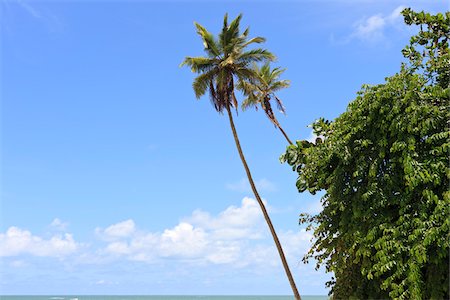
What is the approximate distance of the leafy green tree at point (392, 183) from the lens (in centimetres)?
1238

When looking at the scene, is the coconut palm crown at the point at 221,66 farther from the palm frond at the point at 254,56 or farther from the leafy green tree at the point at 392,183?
Answer: the leafy green tree at the point at 392,183

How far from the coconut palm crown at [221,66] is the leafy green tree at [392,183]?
5987 millimetres

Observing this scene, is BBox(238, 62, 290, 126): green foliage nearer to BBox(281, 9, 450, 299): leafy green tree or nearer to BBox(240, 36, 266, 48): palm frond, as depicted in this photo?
BBox(240, 36, 266, 48): palm frond

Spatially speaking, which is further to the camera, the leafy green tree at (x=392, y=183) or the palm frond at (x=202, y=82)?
the palm frond at (x=202, y=82)

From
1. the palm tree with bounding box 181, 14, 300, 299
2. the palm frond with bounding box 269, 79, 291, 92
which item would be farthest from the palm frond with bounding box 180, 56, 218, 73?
the palm frond with bounding box 269, 79, 291, 92

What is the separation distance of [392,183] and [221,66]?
9295mm

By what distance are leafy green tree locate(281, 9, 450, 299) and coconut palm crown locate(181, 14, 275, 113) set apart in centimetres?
599

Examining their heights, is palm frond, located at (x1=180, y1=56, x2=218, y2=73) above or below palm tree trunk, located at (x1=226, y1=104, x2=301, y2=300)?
above

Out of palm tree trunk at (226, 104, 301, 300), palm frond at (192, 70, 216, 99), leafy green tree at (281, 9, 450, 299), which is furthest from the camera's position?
palm frond at (192, 70, 216, 99)

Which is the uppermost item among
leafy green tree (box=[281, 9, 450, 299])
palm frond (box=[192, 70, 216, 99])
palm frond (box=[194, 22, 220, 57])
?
palm frond (box=[194, 22, 220, 57])

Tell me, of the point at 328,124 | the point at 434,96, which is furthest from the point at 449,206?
the point at 328,124

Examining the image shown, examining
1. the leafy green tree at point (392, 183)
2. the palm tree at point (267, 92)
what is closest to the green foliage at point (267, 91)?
the palm tree at point (267, 92)

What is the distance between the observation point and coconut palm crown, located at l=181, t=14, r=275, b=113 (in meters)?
20.9

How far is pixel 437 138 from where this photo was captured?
12.6 m
